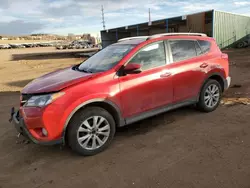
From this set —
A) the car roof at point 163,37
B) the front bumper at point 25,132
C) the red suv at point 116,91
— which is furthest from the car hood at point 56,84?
the car roof at point 163,37

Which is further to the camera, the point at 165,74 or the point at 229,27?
the point at 229,27

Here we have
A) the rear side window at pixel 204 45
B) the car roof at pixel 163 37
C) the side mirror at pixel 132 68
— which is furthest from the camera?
the rear side window at pixel 204 45

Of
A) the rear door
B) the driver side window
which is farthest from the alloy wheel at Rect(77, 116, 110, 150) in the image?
the rear door

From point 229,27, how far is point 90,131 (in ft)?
76.9

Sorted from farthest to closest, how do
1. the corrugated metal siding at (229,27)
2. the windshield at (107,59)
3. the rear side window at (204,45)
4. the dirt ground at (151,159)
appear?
the corrugated metal siding at (229,27) < the rear side window at (204,45) < the windshield at (107,59) < the dirt ground at (151,159)

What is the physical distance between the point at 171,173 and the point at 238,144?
136cm

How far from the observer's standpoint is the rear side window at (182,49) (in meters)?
4.19

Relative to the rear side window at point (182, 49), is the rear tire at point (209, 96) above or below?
below

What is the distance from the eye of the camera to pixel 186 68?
4.23 meters

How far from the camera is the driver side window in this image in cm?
377

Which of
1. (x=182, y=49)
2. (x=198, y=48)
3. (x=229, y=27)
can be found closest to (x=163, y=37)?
(x=182, y=49)

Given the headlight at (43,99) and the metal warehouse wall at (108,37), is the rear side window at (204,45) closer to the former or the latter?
the headlight at (43,99)

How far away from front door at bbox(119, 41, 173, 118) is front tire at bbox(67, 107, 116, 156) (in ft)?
1.25

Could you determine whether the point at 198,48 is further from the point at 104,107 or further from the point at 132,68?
the point at 104,107
